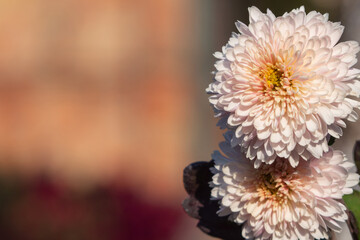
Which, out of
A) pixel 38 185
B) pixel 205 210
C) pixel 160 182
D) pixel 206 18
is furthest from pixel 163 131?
pixel 205 210

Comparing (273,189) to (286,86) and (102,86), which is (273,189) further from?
(102,86)

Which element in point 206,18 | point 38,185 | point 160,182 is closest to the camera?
point 38,185

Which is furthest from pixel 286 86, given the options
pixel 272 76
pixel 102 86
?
pixel 102 86

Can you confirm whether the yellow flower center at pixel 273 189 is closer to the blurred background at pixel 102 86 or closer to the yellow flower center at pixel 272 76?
the yellow flower center at pixel 272 76

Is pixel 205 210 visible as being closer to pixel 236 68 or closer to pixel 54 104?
pixel 236 68

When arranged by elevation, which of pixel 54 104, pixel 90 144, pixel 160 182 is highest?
pixel 54 104

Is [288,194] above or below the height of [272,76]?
below
